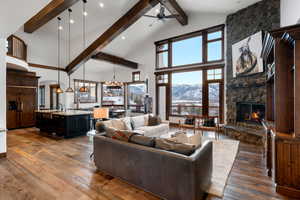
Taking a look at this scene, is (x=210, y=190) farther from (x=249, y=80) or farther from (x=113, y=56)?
Result: (x=113, y=56)

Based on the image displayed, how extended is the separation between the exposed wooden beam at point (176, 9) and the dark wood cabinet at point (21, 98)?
6852mm

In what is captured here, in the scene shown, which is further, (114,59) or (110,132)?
(114,59)

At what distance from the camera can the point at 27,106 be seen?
700 centimetres

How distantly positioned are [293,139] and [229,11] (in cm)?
543

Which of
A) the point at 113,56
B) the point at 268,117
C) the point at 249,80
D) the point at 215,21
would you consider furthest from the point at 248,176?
the point at 113,56

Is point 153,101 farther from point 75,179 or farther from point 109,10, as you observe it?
point 75,179

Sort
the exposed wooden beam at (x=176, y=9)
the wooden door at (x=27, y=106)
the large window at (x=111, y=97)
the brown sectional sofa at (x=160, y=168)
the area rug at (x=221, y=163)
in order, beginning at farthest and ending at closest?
the large window at (x=111, y=97)
the wooden door at (x=27, y=106)
the exposed wooden beam at (x=176, y=9)
the area rug at (x=221, y=163)
the brown sectional sofa at (x=160, y=168)

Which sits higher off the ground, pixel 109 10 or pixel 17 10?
pixel 109 10

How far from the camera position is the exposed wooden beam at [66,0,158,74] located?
5.03 meters

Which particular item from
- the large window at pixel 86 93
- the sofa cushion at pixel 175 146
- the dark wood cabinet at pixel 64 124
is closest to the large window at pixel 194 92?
the dark wood cabinet at pixel 64 124

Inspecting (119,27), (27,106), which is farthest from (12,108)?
(119,27)

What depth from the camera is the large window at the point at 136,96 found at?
31.5 feet

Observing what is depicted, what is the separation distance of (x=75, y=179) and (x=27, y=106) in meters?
6.43

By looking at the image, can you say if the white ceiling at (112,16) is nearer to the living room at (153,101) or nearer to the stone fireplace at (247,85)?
the living room at (153,101)
